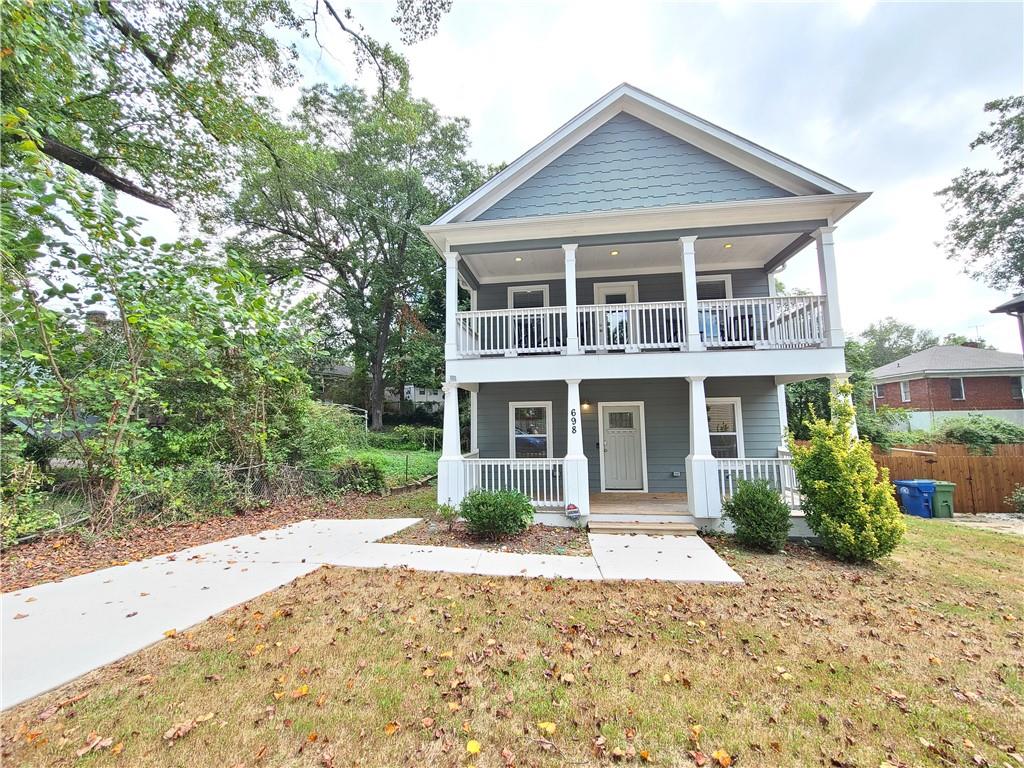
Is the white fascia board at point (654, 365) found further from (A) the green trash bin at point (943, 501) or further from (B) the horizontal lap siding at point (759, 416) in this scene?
(A) the green trash bin at point (943, 501)

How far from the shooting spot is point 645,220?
26.4 feet

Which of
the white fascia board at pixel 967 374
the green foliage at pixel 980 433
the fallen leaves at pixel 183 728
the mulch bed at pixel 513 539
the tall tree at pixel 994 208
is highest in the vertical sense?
the tall tree at pixel 994 208

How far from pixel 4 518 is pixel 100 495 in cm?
101

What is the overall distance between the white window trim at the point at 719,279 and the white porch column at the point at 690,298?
228cm

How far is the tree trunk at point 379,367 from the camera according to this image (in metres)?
21.2

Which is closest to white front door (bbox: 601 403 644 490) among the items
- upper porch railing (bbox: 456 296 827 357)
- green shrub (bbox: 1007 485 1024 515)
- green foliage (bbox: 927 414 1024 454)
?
upper porch railing (bbox: 456 296 827 357)

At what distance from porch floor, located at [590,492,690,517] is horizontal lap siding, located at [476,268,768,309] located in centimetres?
469

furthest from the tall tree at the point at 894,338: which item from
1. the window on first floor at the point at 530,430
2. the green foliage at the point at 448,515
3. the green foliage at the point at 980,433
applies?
the green foliage at the point at 448,515

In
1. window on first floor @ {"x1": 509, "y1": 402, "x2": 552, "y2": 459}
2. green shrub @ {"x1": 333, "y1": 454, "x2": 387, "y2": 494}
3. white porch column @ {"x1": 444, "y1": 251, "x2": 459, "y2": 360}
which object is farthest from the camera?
green shrub @ {"x1": 333, "y1": 454, "x2": 387, "y2": 494}

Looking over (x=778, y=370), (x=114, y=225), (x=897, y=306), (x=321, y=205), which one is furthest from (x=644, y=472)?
(x=897, y=306)

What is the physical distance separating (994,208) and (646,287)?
64.8 feet

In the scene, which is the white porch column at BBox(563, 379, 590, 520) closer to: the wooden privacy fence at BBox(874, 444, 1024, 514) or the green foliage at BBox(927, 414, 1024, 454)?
the wooden privacy fence at BBox(874, 444, 1024, 514)

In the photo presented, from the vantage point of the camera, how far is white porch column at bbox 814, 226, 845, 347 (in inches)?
291

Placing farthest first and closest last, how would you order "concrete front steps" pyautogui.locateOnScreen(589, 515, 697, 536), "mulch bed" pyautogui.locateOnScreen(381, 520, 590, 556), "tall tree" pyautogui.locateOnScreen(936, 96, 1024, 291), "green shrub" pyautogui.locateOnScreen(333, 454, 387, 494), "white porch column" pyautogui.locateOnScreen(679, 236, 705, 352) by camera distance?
"tall tree" pyautogui.locateOnScreen(936, 96, 1024, 291) < "green shrub" pyautogui.locateOnScreen(333, 454, 387, 494) < "white porch column" pyautogui.locateOnScreen(679, 236, 705, 352) < "concrete front steps" pyautogui.locateOnScreen(589, 515, 697, 536) < "mulch bed" pyautogui.locateOnScreen(381, 520, 590, 556)
